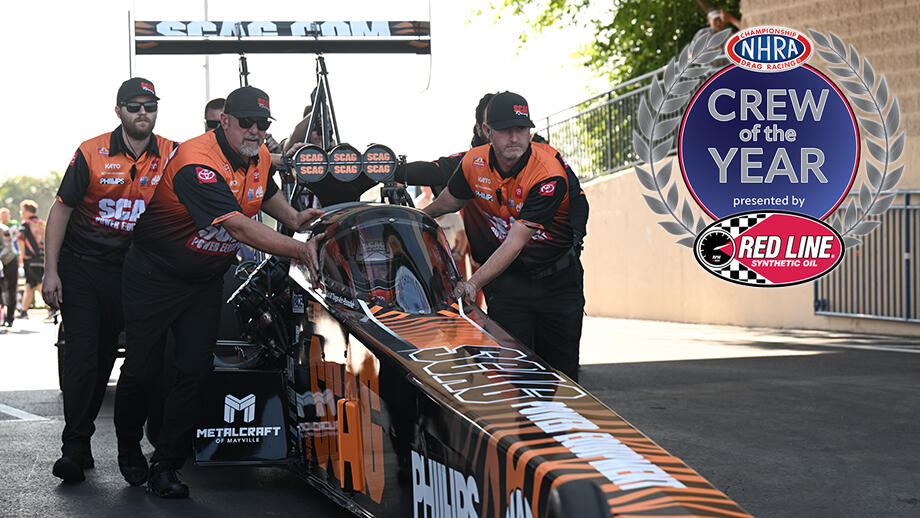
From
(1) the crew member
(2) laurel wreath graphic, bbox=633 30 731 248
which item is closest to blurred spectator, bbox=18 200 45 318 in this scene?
(2) laurel wreath graphic, bbox=633 30 731 248

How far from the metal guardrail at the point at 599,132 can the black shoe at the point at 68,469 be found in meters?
14.6

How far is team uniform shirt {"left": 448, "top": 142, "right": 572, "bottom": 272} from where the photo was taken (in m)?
5.88

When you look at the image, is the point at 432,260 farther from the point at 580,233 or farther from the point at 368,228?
the point at 580,233

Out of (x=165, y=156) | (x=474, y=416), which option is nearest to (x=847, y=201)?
(x=165, y=156)

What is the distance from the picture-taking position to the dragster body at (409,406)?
142 inches

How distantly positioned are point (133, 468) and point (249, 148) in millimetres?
1734

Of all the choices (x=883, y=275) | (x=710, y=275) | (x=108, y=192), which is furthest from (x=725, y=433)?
(x=710, y=275)

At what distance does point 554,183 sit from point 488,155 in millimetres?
446

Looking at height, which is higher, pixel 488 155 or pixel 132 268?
pixel 488 155

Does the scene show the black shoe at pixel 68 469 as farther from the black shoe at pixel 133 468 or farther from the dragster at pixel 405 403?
the dragster at pixel 405 403

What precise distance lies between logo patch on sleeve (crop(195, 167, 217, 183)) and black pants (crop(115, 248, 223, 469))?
0.58m

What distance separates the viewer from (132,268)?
19.4ft

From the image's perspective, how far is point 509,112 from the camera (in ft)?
18.7

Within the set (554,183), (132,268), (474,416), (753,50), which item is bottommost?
(474,416)
